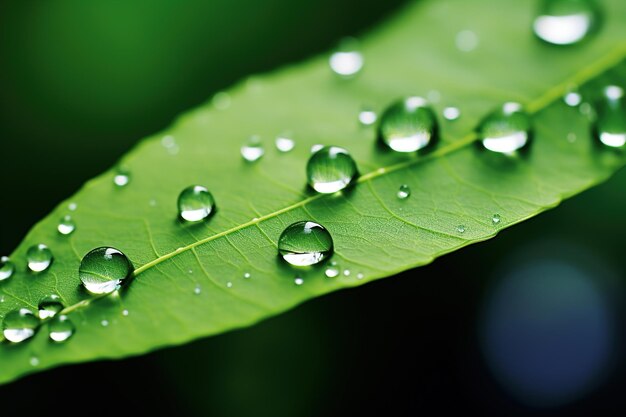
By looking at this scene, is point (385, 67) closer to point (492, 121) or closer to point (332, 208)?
point (492, 121)

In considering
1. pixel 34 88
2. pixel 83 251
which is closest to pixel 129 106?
pixel 34 88

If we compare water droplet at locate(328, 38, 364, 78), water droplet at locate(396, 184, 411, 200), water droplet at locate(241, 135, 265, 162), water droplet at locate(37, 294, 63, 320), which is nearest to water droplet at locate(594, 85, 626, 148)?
water droplet at locate(396, 184, 411, 200)

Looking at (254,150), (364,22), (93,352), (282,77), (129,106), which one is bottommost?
(93,352)

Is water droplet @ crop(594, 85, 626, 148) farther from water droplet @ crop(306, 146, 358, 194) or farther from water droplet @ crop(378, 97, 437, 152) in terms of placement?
water droplet @ crop(306, 146, 358, 194)

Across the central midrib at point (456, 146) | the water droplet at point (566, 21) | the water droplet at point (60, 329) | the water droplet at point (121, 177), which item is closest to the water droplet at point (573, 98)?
the central midrib at point (456, 146)

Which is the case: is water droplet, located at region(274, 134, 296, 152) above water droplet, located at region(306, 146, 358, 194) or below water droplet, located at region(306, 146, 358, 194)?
above

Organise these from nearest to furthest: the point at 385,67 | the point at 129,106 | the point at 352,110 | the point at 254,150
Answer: the point at 254,150 → the point at 352,110 → the point at 385,67 → the point at 129,106
